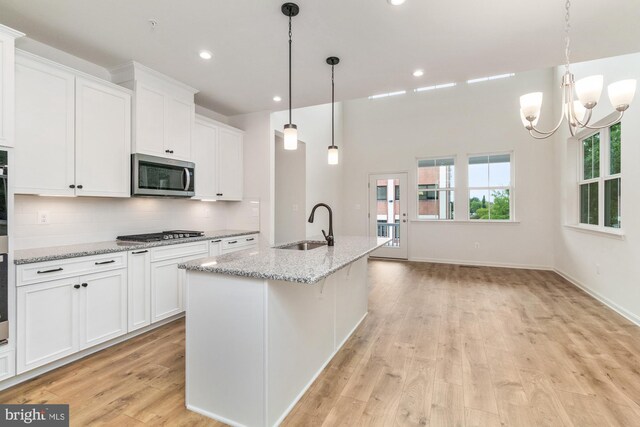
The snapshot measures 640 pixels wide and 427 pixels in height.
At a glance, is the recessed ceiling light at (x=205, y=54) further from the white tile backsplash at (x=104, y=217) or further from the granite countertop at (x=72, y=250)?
the granite countertop at (x=72, y=250)

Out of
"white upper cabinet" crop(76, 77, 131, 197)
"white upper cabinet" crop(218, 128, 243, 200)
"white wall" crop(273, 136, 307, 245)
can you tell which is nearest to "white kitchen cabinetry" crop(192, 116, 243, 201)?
"white upper cabinet" crop(218, 128, 243, 200)

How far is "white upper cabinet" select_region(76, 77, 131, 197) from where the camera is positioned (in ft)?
8.42

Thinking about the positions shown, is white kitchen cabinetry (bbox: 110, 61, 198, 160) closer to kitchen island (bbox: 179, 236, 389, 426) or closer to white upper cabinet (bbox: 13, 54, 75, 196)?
white upper cabinet (bbox: 13, 54, 75, 196)

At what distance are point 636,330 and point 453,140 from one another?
434 cm

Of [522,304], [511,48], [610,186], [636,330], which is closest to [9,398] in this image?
[511,48]

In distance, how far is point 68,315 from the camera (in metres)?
2.28

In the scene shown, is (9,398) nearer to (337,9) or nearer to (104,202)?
(104,202)

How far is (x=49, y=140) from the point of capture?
237 cm

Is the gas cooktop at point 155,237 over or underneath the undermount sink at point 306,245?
over

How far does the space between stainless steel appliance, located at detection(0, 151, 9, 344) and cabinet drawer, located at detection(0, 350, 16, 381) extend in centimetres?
10

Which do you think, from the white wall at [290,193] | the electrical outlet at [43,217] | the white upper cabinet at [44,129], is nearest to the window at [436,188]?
the white wall at [290,193]

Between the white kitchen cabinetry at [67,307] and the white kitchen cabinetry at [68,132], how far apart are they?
0.63m

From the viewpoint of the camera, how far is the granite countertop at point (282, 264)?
153 centimetres

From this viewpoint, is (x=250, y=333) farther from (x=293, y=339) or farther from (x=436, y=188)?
(x=436, y=188)
